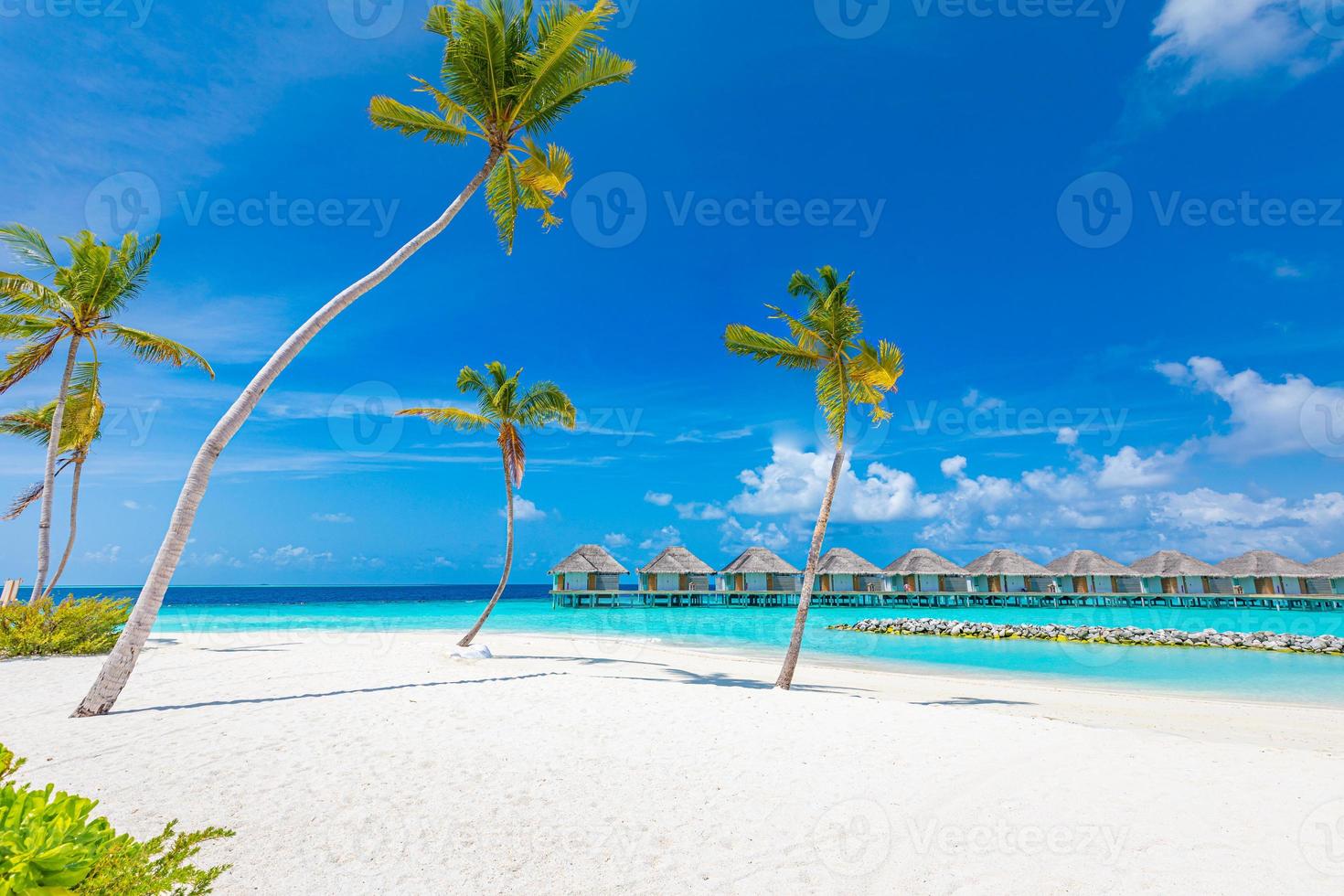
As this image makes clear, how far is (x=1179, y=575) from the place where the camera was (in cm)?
3969

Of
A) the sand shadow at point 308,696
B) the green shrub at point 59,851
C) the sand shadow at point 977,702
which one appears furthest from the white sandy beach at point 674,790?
the sand shadow at point 977,702

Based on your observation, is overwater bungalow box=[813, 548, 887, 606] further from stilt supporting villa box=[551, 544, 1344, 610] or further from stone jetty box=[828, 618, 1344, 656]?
stone jetty box=[828, 618, 1344, 656]

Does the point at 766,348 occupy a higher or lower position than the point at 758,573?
higher

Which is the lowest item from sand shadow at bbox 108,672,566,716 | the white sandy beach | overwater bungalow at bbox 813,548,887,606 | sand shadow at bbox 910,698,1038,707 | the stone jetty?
sand shadow at bbox 910,698,1038,707

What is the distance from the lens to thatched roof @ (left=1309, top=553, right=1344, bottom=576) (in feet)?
123

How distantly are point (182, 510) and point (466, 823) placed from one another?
510 centimetres

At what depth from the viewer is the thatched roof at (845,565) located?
1640 inches

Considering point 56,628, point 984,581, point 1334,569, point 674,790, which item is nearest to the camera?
point 674,790

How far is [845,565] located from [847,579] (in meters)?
3.32

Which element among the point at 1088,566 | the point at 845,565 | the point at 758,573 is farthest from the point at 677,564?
the point at 1088,566

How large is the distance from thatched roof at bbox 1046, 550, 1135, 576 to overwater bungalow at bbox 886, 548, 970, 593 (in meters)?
5.78

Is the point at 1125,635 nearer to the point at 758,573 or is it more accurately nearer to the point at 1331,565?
the point at 758,573

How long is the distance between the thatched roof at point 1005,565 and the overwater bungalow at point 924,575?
1.09 meters

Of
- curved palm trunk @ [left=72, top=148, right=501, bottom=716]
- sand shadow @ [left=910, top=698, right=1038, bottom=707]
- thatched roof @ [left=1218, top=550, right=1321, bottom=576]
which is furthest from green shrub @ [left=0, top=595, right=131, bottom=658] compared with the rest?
thatched roof @ [left=1218, top=550, right=1321, bottom=576]
